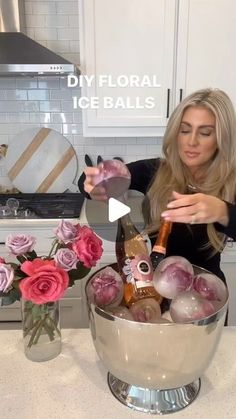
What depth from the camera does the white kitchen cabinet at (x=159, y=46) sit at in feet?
6.06

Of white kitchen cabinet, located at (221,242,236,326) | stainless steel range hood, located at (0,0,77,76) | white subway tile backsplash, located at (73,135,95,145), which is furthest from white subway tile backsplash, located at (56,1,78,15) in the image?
white kitchen cabinet, located at (221,242,236,326)

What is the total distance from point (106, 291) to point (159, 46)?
61.9 inches

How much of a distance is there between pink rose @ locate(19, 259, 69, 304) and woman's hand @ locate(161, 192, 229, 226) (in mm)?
218

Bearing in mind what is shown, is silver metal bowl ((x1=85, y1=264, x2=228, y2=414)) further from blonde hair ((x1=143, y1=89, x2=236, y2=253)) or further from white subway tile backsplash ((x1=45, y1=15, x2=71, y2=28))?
white subway tile backsplash ((x1=45, y1=15, x2=71, y2=28))

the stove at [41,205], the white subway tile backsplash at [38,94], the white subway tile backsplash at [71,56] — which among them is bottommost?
the stove at [41,205]

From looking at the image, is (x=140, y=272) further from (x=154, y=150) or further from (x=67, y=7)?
(x=67, y=7)

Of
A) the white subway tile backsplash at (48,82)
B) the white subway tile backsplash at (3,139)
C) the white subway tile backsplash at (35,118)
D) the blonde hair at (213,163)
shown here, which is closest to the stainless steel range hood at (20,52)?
the white subway tile backsplash at (48,82)

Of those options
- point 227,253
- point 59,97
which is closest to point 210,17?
point 59,97

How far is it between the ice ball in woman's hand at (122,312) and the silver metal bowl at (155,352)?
0.08ft

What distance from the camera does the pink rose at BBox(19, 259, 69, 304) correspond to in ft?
2.17

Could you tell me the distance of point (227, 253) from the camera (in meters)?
2.01

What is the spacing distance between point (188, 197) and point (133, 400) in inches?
15.0

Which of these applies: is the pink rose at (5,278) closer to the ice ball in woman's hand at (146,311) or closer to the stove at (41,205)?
the ice ball in woman's hand at (146,311)

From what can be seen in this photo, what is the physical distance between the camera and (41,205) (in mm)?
2182
